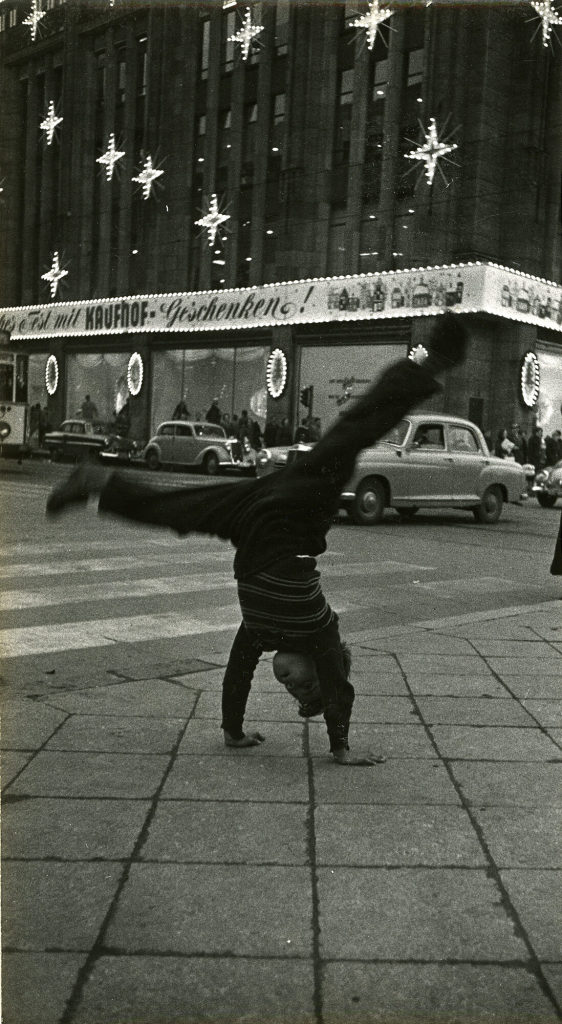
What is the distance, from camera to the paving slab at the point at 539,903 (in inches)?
99.5

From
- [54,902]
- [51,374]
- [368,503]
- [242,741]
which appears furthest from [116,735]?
[51,374]

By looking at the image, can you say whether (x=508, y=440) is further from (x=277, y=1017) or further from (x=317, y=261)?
(x=277, y=1017)

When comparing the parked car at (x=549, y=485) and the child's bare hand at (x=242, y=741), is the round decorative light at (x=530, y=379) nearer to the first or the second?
the parked car at (x=549, y=485)

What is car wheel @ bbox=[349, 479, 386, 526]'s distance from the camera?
14.6m

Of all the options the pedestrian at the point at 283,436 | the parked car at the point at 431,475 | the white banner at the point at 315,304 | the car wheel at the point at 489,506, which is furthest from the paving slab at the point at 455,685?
the pedestrian at the point at 283,436

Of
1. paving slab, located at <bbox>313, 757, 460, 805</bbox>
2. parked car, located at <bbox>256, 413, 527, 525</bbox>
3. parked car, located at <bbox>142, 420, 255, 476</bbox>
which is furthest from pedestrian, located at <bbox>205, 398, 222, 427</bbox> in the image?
paving slab, located at <bbox>313, 757, 460, 805</bbox>

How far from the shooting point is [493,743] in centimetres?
425

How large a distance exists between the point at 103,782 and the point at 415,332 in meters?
23.6

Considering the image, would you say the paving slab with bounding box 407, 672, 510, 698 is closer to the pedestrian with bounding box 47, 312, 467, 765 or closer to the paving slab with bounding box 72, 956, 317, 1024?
the pedestrian with bounding box 47, 312, 467, 765

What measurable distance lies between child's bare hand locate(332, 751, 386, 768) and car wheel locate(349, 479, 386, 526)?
10.7m

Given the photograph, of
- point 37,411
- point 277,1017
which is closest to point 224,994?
point 277,1017

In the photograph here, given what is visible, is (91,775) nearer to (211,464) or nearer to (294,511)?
(294,511)

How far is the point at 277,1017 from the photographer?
86.0 inches

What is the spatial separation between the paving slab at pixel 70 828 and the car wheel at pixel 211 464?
77.7 feet
